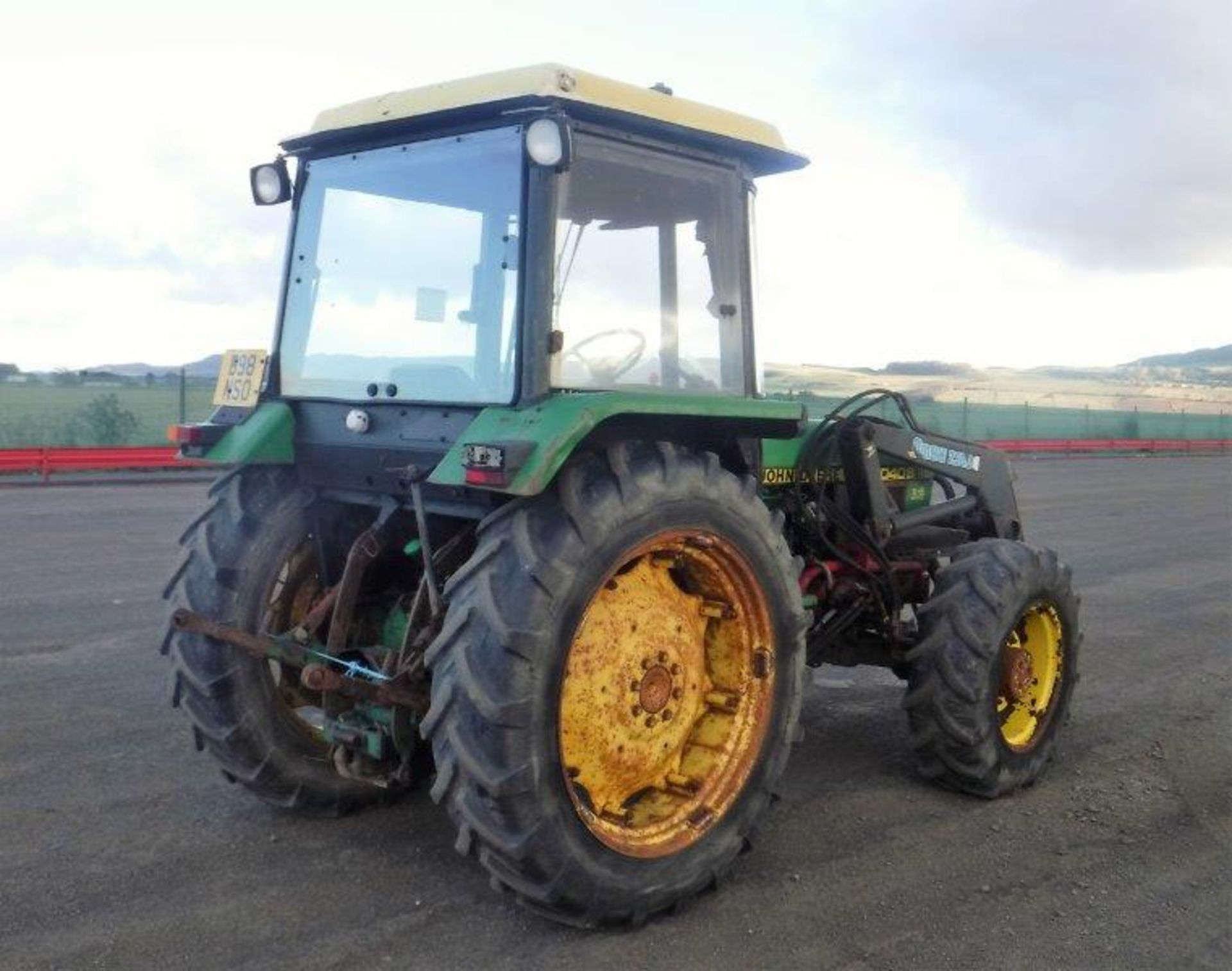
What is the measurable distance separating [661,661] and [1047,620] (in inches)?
88.6

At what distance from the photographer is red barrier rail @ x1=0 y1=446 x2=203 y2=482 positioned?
681 inches

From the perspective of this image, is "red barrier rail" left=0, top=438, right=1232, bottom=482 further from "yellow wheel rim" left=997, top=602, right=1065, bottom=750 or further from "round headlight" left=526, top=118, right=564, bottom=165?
"round headlight" left=526, top=118, right=564, bottom=165

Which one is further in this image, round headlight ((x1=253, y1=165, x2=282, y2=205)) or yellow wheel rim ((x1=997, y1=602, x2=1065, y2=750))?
yellow wheel rim ((x1=997, y1=602, x2=1065, y2=750))

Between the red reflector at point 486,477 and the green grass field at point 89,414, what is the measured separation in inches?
713

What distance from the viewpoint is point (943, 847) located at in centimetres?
452

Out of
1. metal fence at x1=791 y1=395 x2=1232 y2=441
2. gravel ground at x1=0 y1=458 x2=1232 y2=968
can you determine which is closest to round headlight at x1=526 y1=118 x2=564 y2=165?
gravel ground at x1=0 y1=458 x2=1232 y2=968

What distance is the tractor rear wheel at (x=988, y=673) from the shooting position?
4965 millimetres

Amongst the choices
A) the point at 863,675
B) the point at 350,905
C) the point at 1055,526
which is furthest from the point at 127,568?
the point at 1055,526

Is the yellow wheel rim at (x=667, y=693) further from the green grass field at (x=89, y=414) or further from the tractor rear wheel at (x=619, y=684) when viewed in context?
the green grass field at (x=89, y=414)

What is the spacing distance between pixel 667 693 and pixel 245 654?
1.51 meters

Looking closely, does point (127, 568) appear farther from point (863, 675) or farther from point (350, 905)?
point (350, 905)

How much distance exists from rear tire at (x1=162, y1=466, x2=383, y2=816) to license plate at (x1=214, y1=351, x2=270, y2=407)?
0.87ft

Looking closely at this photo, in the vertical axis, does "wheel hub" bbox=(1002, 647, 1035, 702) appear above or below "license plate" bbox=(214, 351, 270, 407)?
below

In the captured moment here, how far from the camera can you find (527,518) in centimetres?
357
